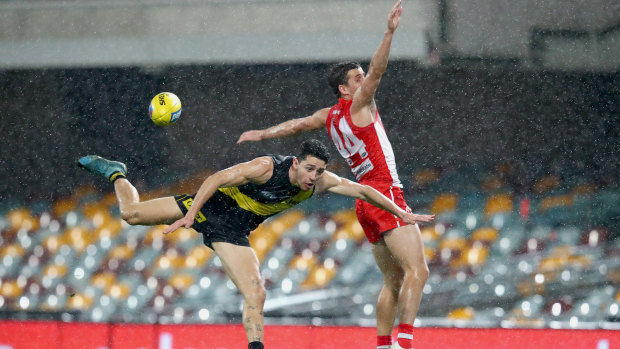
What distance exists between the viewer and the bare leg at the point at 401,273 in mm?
3691

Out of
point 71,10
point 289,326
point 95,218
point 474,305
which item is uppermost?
point 71,10

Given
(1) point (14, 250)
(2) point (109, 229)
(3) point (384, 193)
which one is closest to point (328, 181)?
(3) point (384, 193)

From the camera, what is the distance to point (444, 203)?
9.47 meters

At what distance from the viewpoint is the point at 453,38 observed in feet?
32.0

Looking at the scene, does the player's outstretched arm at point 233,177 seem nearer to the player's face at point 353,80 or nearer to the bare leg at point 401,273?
the player's face at point 353,80

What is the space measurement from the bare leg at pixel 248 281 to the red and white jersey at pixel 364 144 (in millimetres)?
784

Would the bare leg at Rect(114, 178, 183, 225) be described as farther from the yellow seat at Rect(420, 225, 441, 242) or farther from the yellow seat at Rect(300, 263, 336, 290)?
the yellow seat at Rect(420, 225, 441, 242)

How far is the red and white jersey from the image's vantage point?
3.91 metres

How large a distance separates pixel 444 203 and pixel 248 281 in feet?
19.6

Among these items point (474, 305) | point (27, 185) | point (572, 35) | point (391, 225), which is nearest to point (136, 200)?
point (391, 225)

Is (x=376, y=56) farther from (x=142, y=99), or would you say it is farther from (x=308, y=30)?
(x=142, y=99)

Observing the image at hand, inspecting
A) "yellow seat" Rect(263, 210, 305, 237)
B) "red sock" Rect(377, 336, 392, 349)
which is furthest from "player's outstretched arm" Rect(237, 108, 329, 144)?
"yellow seat" Rect(263, 210, 305, 237)

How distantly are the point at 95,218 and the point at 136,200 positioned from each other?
567 cm

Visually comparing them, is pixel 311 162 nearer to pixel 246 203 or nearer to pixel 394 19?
pixel 246 203
